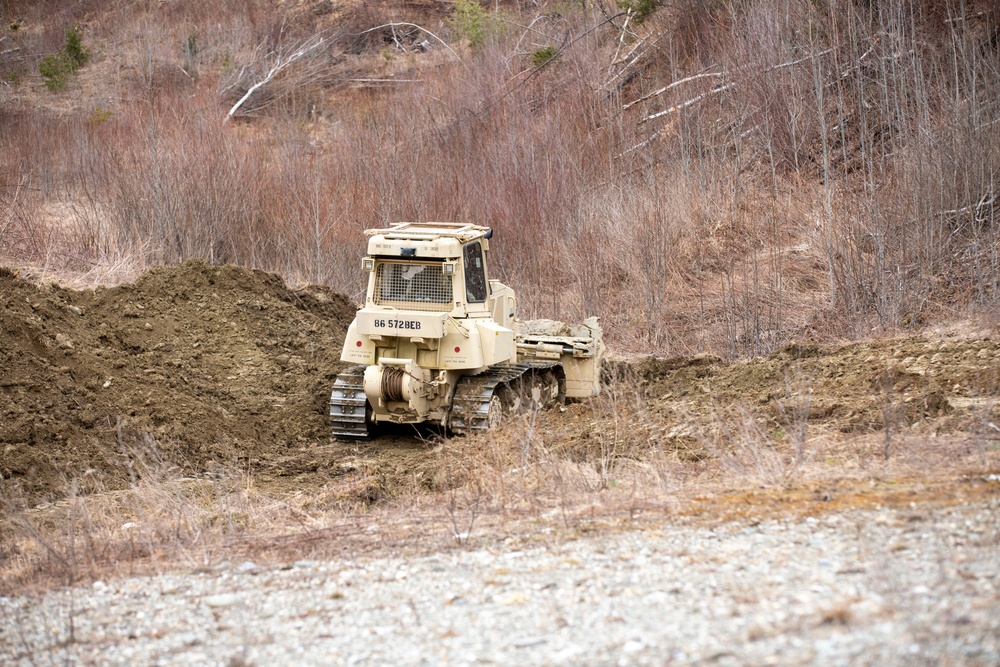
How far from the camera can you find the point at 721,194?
1809cm

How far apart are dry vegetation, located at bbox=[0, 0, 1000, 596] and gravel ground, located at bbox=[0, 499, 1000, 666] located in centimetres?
54

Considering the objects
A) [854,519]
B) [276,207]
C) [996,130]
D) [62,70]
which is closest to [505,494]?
[854,519]

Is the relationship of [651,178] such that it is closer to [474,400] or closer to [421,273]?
[421,273]

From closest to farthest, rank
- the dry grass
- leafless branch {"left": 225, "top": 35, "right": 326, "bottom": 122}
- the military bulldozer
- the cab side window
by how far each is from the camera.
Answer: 1. the military bulldozer
2. the cab side window
3. the dry grass
4. leafless branch {"left": 225, "top": 35, "right": 326, "bottom": 122}

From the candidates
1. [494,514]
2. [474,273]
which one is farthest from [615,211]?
[494,514]

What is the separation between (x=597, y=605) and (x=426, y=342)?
579 cm

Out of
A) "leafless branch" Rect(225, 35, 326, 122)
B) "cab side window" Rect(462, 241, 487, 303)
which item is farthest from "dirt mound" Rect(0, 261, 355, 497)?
"leafless branch" Rect(225, 35, 326, 122)

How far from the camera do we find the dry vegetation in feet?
26.1

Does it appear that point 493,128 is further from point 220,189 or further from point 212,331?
point 212,331

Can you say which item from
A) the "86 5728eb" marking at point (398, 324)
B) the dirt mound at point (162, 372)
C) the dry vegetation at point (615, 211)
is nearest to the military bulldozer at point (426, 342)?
the "86 5728eb" marking at point (398, 324)

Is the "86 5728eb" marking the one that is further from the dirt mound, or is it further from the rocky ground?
the dirt mound

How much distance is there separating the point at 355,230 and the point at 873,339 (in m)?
9.18

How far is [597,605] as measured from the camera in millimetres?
5312

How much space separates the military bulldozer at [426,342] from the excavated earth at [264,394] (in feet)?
1.50
